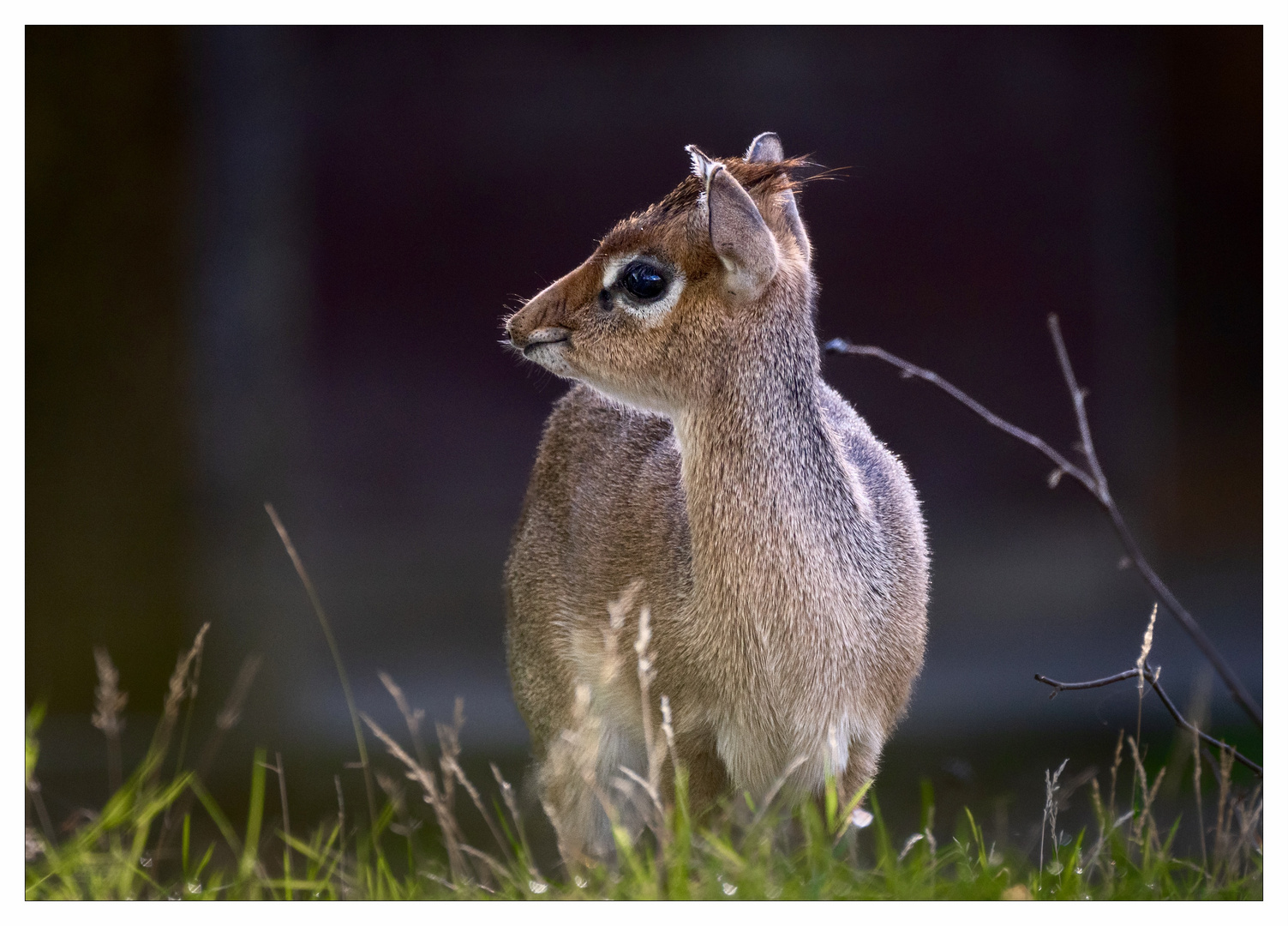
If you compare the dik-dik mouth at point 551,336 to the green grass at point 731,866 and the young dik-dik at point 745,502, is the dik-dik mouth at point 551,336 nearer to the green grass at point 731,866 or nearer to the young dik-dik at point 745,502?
the young dik-dik at point 745,502

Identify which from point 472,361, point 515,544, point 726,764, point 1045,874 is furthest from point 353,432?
point 1045,874

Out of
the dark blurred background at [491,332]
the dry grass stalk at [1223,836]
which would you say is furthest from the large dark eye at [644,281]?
the dark blurred background at [491,332]

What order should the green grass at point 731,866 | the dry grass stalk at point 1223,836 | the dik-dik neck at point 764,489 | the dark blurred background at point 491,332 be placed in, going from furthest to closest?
1. the dark blurred background at point 491,332
2. the dik-dik neck at point 764,489
3. the dry grass stalk at point 1223,836
4. the green grass at point 731,866

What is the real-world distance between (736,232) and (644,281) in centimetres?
A: 21

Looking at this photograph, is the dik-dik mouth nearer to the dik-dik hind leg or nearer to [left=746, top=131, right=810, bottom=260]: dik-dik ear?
[left=746, top=131, right=810, bottom=260]: dik-dik ear

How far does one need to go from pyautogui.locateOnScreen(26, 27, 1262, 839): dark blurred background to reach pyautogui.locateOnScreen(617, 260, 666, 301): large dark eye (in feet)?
5.58

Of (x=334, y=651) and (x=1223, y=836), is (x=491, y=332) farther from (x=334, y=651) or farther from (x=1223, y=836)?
(x=1223, y=836)

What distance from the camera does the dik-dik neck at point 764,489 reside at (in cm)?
230

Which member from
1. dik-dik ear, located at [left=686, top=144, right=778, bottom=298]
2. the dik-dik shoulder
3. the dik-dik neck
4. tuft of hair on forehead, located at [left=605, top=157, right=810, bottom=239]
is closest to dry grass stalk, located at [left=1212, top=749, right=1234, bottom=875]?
the dik-dik neck

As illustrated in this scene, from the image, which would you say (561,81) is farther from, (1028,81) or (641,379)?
(641,379)

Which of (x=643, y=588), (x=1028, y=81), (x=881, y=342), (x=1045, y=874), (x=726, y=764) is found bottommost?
(x=1045, y=874)

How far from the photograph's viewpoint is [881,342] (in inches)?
182

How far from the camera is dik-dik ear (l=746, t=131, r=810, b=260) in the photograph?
2.51 m
